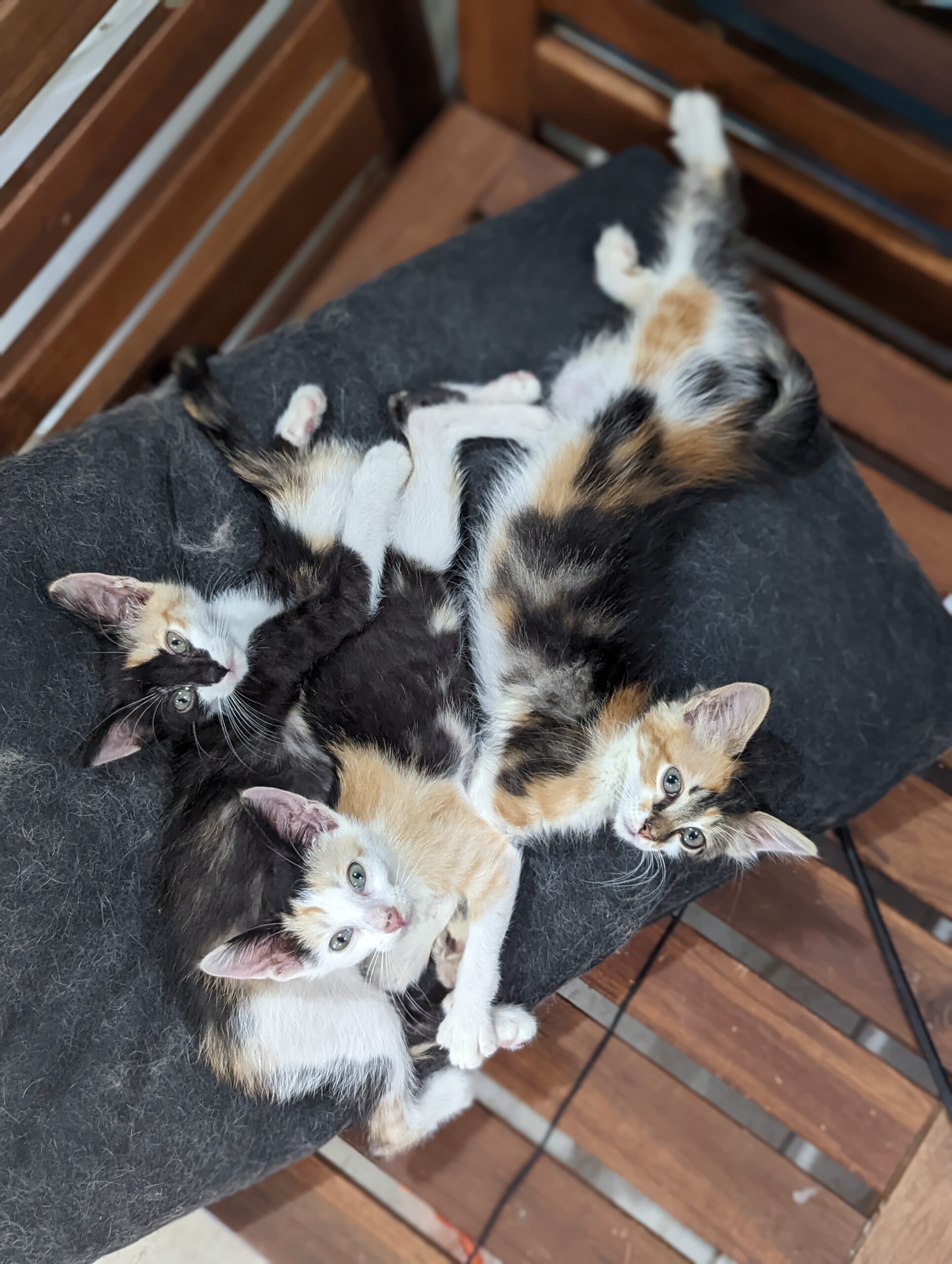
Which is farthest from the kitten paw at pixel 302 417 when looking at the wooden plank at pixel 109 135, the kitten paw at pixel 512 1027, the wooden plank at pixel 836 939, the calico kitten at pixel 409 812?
the wooden plank at pixel 836 939

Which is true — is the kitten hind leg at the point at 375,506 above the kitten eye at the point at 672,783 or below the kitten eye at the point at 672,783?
above

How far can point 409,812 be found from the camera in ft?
4.08

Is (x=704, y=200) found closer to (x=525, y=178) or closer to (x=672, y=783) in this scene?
(x=525, y=178)

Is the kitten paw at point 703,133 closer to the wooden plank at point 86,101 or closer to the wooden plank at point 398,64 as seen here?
the wooden plank at point 398,64

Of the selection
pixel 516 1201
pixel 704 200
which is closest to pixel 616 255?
pixel 704 200

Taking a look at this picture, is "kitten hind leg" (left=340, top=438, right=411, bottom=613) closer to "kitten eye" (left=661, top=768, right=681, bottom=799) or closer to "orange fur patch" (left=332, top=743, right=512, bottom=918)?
"orange fur patch" (left=332, top=743, right=512, bottom=918)

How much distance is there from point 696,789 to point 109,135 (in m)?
1.36

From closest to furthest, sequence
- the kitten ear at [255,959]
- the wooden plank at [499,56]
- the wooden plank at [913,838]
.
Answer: the kitten ear at [255,959] < the wooden plank at [913,838] < the wooden plank at [499,56]

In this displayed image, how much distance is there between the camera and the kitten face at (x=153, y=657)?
3.93ft

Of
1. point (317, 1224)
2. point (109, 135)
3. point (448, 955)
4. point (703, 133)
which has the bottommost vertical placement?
point (317, 1224)

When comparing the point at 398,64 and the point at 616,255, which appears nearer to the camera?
the point at 616,255

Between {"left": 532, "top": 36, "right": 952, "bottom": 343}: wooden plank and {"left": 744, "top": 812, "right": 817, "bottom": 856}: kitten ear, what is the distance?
Answer: 1132mm

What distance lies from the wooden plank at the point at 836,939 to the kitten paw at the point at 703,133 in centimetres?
127

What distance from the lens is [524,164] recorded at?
71.3 inches
